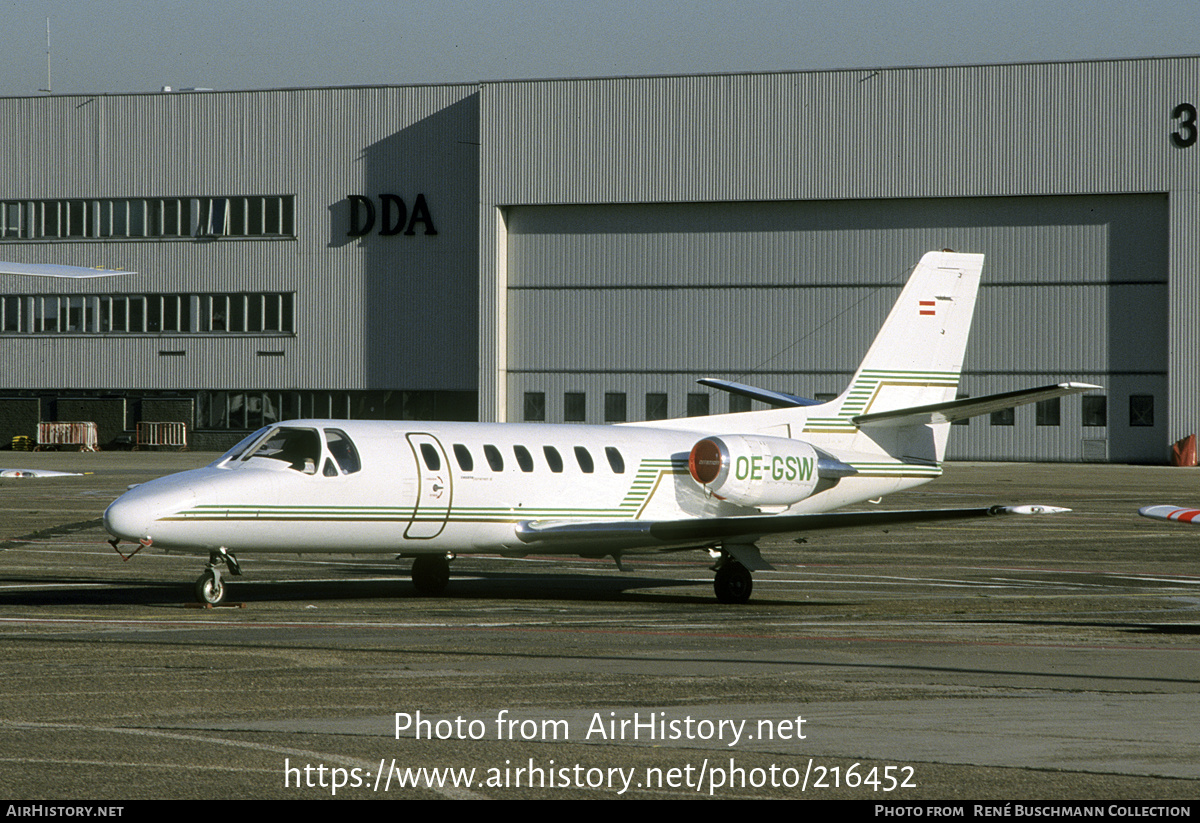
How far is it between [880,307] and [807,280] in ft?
11.6

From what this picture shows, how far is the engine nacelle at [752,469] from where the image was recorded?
21328 mm

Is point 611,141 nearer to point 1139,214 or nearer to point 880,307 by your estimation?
point 880,307

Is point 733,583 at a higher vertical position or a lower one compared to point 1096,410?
lower

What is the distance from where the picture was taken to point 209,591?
18062 millimetres

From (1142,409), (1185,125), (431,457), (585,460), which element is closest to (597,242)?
(1142,409)

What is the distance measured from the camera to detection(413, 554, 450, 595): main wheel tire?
67.7ft

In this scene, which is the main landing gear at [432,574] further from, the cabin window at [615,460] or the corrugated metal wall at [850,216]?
the corrugated metal wall at [850,216]

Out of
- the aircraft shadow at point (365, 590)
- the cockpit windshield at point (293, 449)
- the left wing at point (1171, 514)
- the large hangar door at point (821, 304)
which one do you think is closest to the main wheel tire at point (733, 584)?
the aircraft shadow at point (365, 590)

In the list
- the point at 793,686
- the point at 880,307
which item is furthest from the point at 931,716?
the point at 880,307

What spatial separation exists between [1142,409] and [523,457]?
158ft

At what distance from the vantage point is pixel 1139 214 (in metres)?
61.8

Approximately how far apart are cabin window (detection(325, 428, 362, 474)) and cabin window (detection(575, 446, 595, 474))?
3.59 m

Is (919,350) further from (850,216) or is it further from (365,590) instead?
(850,216)

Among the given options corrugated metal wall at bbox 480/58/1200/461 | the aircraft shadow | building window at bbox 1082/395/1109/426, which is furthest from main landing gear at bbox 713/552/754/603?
building window at bbox 1082/395/1109/426
